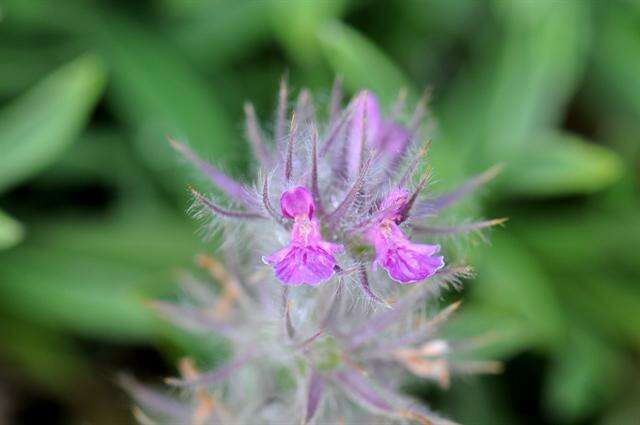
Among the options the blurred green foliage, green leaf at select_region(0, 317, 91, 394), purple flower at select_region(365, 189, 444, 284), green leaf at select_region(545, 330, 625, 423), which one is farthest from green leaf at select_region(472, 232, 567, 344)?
green leaf at select_region(0, 317, 91, 394)

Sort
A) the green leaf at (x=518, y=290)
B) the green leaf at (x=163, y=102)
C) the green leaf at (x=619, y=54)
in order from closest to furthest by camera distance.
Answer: the green leaf at (x=518, y=290), the green leaf at (x=163, y=102), the green leaf at (x=619, y=54)

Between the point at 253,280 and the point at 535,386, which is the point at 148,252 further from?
the point at 535,386

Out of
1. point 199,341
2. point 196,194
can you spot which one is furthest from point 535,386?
point 196,194

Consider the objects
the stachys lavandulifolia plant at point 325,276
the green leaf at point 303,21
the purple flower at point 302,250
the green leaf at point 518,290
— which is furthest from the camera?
the green leaf at point 518,290

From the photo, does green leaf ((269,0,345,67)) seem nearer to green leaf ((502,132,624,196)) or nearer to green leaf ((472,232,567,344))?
green leaf ((502,132,624,196))

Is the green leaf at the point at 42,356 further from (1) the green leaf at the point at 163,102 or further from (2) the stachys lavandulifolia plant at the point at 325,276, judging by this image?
(2) the stachys lavandulifolia plant at the point at 325,276

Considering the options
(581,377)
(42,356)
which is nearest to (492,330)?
(581,377)

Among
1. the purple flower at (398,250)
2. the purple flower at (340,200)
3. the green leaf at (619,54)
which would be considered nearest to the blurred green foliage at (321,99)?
the green leaf at (619,54)

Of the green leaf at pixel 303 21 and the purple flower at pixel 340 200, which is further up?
the green leaf at pixel 303 21
